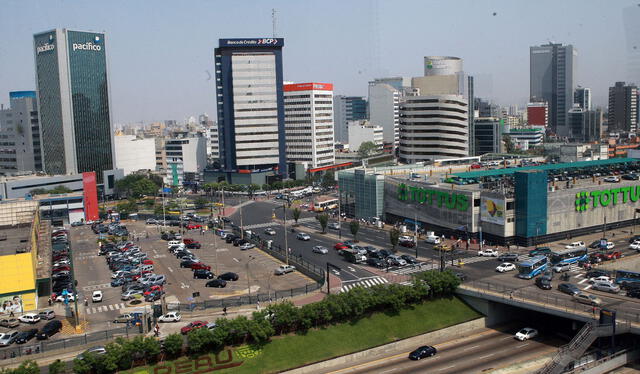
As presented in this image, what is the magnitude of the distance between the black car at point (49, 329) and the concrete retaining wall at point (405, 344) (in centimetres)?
1197

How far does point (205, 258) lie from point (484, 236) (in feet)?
68.9

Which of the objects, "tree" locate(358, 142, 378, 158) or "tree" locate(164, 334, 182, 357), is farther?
"tree" locate(358, 142, 378, 158)

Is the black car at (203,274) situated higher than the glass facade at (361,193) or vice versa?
the glass facade at (361,193)

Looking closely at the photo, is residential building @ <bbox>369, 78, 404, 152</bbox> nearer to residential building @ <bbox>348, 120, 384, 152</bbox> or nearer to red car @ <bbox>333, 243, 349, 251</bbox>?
residential building @ <bbox>348, 120, 384, 152</bbox>

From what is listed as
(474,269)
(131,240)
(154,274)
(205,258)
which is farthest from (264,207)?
(474,269)

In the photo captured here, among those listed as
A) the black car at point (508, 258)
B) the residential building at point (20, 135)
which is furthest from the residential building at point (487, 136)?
the residential building at point (20, 135)

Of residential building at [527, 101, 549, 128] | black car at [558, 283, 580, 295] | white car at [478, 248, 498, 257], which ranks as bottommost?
white car at [478, 248, 498, 257]

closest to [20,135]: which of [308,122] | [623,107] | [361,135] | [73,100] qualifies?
[73,100]

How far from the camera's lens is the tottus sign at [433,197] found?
4384cm

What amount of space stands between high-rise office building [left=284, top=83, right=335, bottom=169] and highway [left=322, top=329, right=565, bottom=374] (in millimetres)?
67426

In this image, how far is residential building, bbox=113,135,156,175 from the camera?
104m

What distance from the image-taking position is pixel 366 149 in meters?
104

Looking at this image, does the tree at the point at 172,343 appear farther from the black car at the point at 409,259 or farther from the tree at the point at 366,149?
the tree at the point at 366,149

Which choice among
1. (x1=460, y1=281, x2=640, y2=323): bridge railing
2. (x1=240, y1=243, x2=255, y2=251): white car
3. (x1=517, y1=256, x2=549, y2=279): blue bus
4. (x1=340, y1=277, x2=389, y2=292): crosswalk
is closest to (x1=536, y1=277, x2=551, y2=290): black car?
(x1=460, y1=281, x2=640, y2=323): bridge railing
